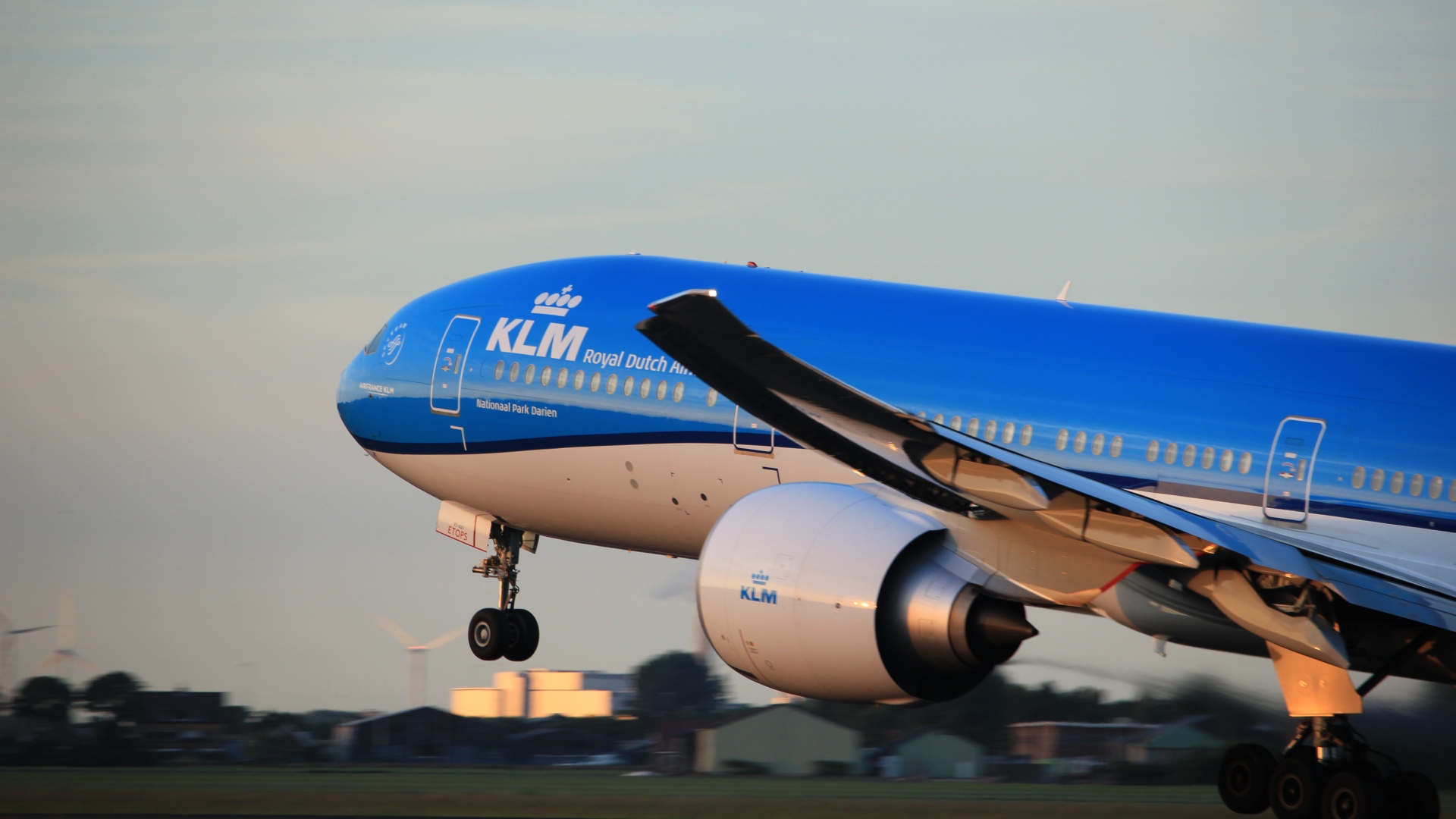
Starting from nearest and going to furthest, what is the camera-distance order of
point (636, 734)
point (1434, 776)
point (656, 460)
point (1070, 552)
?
point (1070, 552), point (656, 460), point (1434, 776), point (636, 734)

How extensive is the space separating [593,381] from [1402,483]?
28.5 ft

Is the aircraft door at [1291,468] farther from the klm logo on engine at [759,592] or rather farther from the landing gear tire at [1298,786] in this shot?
the klm logo on engine at [759,592]

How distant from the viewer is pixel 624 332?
1802 centimetres

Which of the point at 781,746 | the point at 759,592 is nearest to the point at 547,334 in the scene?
the point at 759,592

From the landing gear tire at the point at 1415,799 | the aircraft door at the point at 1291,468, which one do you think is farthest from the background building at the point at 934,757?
the aircraft door at the point at 1291,468

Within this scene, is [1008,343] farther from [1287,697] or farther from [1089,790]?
[1089,790]

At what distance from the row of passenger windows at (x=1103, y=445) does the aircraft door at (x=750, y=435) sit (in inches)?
71.6

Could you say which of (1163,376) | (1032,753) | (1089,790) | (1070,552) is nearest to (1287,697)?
(1070,552)

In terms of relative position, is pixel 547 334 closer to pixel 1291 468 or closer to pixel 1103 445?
pixel 1103 445

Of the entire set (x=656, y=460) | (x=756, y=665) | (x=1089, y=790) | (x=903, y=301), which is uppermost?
(x=903, y=301)

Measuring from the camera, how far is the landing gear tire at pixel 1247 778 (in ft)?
45.8

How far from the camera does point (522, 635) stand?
20.5m

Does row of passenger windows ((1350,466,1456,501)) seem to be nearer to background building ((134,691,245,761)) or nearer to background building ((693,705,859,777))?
background building ((693,705,859,777))

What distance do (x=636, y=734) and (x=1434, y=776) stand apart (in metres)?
19.7
